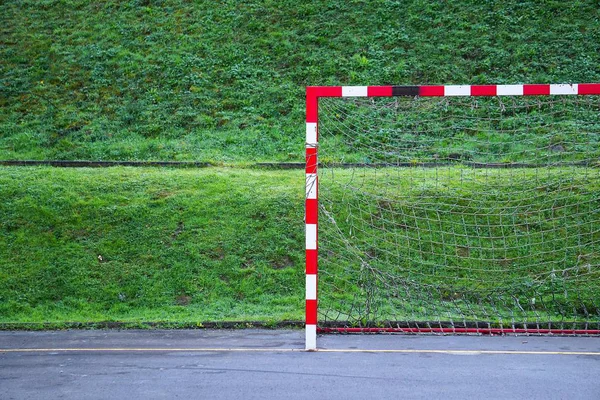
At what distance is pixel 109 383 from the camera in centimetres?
637

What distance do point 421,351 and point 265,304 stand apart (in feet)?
9.26

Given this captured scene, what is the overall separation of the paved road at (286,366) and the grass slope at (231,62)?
6658mm

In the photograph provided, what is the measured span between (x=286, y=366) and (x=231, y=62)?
12.7m

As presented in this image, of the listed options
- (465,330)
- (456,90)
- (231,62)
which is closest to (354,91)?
(456,90)

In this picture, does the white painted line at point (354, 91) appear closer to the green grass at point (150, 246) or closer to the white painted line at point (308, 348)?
the white painted line at point (308, 348)

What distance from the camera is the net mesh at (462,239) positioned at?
916 centimetres

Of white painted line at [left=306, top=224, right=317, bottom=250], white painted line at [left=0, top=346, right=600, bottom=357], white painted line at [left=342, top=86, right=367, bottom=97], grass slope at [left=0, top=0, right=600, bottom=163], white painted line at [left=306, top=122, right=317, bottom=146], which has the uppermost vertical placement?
grass slope at [left=0, top=0, right=600, bottom=163]

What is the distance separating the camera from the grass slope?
1560 cm

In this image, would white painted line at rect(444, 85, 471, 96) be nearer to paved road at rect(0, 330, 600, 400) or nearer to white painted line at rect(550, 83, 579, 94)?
white painted line at rect(550, 83, 579, 94)

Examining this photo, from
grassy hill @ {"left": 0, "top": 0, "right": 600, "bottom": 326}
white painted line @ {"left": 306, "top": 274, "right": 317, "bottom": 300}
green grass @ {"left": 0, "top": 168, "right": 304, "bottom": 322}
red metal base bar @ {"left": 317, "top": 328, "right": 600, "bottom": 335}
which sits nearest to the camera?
white painted line @ {"left": 306, "top": 274, "right": 317, "bottom": 300}

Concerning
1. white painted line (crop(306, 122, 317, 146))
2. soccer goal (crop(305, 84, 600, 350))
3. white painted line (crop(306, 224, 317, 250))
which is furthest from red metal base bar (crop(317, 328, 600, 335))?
white painted line (crop(306, 122, 317, 146))

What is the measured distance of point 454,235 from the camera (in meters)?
10.7

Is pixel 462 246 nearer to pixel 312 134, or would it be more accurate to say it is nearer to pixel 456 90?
pixel 456 90

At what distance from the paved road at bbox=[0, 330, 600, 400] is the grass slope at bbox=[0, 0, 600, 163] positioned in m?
6.66
